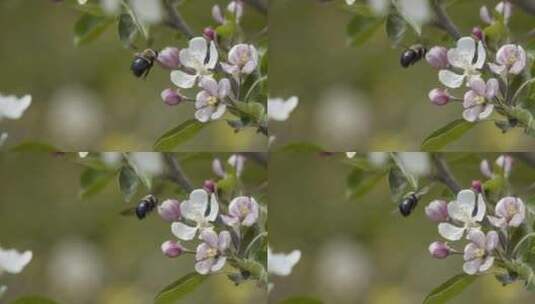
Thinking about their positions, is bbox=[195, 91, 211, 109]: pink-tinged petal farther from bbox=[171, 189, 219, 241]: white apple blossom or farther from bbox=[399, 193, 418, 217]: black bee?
bbox=[399, 193, 418, 217]: black bee

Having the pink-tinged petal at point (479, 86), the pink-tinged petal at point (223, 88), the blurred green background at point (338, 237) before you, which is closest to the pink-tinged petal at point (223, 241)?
the blurred green background at point (338, 237)

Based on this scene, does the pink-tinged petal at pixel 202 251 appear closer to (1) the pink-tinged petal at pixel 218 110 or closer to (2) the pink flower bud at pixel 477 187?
(1) the pink-tinged petal at pixel 218 110

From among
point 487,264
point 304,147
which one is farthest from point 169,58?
point 487,264

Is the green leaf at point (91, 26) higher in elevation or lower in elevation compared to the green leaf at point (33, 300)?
higher

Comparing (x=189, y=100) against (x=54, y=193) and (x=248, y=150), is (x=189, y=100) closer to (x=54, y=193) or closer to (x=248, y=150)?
(x=248, y=150)

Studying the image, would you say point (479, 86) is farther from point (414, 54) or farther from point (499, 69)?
point (414, 54)

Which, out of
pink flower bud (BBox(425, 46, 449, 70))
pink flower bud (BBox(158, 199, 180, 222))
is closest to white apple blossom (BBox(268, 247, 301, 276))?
pink flower bud (BBox(158, 199, 180, 222))
